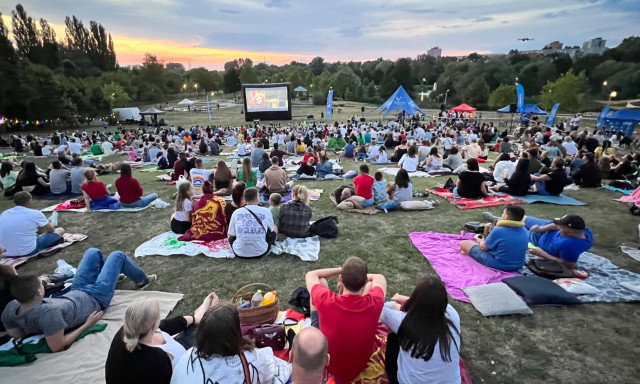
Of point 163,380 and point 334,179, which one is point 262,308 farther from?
point 334,179

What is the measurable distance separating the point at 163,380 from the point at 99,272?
2340 mm

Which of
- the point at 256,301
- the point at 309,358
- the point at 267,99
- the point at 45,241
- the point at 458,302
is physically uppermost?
the point at 267,99

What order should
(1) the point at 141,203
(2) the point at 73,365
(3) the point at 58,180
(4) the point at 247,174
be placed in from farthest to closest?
(3) the point at 58,180 < (4) the point at 247,174 < (1) the point at 141,203 < (2) the point at 73,365

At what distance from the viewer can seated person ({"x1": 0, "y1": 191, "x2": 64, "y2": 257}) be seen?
471cm

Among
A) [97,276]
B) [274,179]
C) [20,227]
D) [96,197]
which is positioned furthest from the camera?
[274,179]

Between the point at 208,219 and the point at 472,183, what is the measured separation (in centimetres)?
581

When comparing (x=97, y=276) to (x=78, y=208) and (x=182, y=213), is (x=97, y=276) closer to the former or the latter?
(x=182, y=213)

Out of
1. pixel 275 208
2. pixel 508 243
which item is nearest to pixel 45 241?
pixel 275 208

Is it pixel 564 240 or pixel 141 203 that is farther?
pixel 141 203

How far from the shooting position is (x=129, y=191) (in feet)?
23.1

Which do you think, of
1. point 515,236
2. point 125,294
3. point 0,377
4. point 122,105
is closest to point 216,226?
point 125,294

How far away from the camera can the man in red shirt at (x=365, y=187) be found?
272 inches

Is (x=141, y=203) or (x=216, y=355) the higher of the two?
(x=216, y=355)

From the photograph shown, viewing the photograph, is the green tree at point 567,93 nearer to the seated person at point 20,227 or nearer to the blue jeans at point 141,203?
the blue jeans at point 141,203
